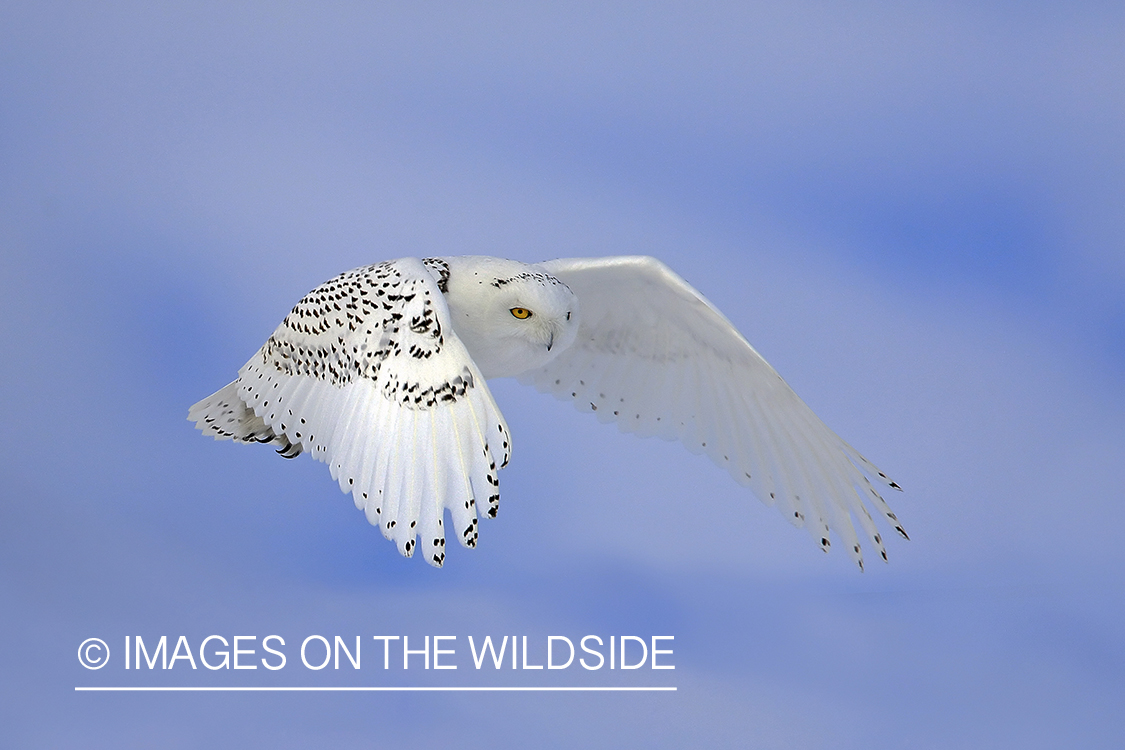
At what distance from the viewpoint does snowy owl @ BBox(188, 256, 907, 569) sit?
2.80 m

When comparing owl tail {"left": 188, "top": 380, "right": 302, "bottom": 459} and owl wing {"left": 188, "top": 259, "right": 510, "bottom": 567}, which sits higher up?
owl tail {"left": 188, "top": 380, "right": 302, "bottom": 459}

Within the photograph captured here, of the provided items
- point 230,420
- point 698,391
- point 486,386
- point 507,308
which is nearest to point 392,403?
point 486,386

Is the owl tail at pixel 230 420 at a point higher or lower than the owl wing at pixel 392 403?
higher

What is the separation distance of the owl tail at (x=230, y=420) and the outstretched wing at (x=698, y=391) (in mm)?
993

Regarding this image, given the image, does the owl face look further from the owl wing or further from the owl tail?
the owl tail

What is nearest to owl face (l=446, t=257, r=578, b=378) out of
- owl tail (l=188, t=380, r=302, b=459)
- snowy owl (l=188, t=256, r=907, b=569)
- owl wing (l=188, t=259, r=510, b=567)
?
snowy owl (l=188, t=256, r=907, b=569)

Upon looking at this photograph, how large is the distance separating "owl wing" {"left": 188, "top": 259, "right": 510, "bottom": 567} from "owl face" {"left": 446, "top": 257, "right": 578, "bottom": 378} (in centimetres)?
24

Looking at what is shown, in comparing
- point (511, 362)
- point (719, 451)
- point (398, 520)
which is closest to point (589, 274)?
point (511, 362)

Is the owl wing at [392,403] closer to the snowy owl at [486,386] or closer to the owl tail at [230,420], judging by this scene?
the snowy owl at [486,386]

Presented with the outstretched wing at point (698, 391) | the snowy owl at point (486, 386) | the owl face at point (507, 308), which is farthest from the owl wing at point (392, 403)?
the outstretched wing at point (698, 391)

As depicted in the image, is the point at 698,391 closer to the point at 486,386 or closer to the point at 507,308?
the point at 507,308

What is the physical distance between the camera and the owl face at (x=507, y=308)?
3451 millimetres

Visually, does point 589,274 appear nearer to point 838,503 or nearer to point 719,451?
point 719,451

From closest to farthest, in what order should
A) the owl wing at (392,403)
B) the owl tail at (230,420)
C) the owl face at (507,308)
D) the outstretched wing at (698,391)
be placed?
the owl wing at (392,403) → the owl face at (507,308) → the outstretched wing at (698,391) → the owl tail at (230,420)
